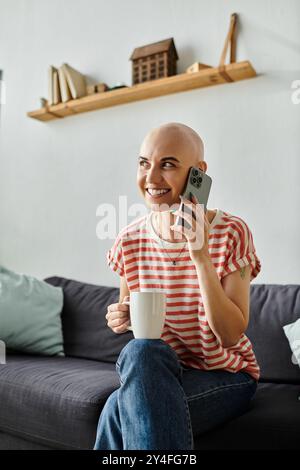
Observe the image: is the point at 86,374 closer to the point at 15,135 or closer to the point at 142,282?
the point at 142,282

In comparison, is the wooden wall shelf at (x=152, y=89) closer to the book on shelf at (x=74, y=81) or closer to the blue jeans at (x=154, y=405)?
the book on shelf at (x=74, y=81)

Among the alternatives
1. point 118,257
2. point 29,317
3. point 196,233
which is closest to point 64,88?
point 29,317

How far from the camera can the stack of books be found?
2686mm

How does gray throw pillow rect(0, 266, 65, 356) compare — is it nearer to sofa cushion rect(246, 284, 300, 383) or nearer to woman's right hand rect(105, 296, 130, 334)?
sofa cushion rect(246, 284, 300, 383)

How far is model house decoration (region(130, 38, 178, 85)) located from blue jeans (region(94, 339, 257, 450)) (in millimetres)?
1586

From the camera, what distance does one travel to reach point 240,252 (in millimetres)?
1325

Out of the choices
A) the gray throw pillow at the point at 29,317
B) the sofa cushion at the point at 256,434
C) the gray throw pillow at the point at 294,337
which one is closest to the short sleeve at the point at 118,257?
the sofa cushion at the point at 256,434

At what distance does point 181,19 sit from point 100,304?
134cm

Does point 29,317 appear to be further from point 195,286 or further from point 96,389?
point 195,286

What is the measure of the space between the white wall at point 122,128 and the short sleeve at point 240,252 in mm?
834

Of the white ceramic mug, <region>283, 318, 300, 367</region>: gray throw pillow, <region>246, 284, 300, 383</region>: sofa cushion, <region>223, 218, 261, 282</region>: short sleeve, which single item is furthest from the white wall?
the white ceramic mug

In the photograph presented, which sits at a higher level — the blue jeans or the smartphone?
the smartphone

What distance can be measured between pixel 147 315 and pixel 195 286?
0.78ft

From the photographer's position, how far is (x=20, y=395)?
1.66m
